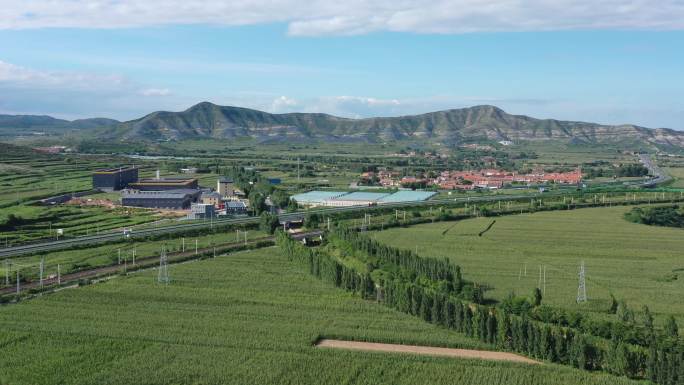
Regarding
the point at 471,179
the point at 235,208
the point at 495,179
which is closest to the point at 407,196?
the point at 471,179

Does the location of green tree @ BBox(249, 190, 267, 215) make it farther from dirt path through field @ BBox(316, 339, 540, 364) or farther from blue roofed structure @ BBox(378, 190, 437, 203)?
dirt path through field @ BBox(316, 339, 540, 364)

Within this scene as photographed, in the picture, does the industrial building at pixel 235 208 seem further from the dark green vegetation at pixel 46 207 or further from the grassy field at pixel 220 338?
the grassy field at pixel 220 338

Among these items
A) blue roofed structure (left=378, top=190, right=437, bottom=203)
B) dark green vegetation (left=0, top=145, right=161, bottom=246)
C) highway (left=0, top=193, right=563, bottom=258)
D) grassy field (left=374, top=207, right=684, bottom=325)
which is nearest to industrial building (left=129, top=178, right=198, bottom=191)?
dark green vegetation (left=0, top=145, right=161, bottom=246)

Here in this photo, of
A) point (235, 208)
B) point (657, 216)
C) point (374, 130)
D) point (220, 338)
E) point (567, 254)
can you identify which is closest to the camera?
point (220, 338)

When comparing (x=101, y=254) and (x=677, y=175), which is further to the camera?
(x=677, y=175)

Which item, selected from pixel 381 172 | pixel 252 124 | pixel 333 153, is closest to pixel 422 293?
pixel 381 172

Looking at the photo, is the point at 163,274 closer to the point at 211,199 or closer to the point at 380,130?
the point at 211,199

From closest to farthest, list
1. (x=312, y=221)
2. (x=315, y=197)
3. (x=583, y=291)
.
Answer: (x=583, y=291) < (x=312, y=221) < (x=315, y=197)

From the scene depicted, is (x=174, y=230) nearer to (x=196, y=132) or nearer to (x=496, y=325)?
(x=496, y=325)
